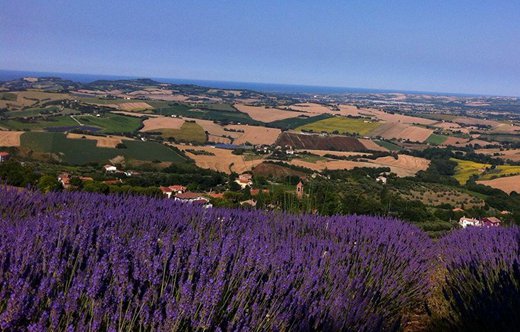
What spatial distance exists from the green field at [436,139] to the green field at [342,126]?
35.2 feet

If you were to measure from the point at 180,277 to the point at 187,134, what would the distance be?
63.4 metres

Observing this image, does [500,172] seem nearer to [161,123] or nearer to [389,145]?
[389,145]

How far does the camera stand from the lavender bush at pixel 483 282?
2.37m

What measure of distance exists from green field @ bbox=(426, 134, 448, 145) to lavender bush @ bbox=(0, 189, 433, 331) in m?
73.6

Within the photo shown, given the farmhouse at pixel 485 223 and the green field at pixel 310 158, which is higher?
the farmhouse at pixel 485 223

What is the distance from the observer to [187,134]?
6431 centimetres

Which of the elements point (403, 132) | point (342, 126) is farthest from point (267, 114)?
point (403, 132)

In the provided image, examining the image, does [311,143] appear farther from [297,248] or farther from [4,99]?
[297,248]

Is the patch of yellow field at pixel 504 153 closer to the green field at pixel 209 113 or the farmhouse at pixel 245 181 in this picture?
the green field at pixel 209 113

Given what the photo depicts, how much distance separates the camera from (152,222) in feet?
9.96

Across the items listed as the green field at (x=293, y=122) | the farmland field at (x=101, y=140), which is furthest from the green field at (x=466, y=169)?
the farmland field at (x=101, y=140)

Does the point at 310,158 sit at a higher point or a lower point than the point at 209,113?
lower

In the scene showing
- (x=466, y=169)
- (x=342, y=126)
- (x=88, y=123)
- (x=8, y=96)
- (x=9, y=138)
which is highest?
(x=8, y=96)

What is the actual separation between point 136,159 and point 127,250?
42.2 meters
